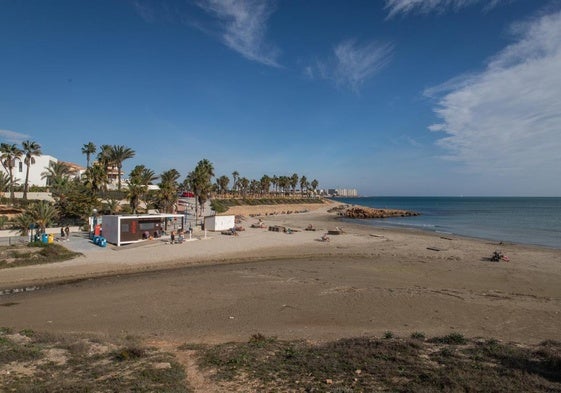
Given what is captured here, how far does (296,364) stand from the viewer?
27.7 ft

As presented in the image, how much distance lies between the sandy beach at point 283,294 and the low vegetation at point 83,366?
1932 millimetres

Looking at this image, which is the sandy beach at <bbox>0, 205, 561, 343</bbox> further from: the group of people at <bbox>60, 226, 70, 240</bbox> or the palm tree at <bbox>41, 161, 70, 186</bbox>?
the palm tree at <bbox>41, 161, 70, 186</bbox>

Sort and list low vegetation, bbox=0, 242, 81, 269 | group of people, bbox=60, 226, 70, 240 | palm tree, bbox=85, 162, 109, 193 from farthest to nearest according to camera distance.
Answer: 1. palm tree, bbox=85, 162, 109, 193
2. group of people, bbox=60, 226, 70, 240
3. low vegetation, bbox=0, 242, 81, 269

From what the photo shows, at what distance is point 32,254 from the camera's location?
2392cm

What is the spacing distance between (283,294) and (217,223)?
87.7 feet

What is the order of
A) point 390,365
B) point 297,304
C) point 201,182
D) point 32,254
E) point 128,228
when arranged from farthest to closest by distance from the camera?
point 201,182, point 128,228, point 32,254, point 297,304, point 390,365

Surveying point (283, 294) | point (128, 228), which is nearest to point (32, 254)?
point (128, 228)

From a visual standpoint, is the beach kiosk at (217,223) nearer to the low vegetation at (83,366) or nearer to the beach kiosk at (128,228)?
the beach kiosk at (128,228)

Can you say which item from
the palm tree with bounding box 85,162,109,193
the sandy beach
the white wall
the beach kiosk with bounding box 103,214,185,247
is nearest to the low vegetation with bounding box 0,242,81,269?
the sandy beach

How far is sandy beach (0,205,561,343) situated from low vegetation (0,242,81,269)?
105cm

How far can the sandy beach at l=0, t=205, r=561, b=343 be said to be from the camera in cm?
1258

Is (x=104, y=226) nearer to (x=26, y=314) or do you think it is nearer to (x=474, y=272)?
(x=26, y=314)

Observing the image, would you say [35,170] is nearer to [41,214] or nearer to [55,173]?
[55,173]

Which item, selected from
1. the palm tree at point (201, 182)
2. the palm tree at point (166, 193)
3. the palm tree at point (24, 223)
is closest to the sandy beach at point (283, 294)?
the palm tree at point (24, 223)
